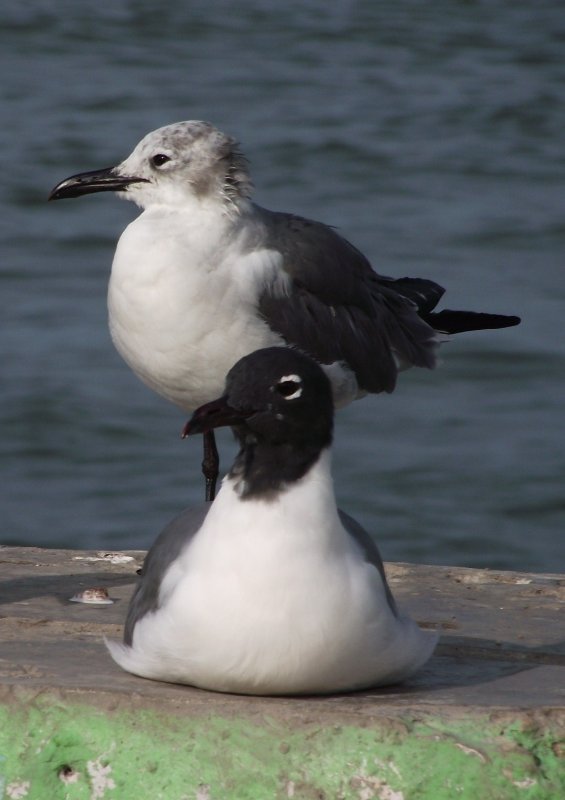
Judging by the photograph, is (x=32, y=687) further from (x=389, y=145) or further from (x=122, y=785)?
(x=389, y=145)

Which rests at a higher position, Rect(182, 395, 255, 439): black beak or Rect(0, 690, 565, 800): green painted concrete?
Rect(182, 395, 255, 439): black beak

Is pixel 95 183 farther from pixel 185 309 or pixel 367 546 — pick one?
pixel 367 546

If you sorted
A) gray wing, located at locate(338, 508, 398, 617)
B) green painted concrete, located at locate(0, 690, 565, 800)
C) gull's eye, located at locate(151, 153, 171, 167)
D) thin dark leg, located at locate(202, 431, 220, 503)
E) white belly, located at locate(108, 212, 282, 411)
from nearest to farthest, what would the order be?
1. green painted concrete, located at locate(0, 690, 565, 800)
2. gray wing, located at locate(338, 508, 398, 617)
3. white belly, located at locate(108, 212, 282, 411)
4. gull's eye, located at locate(151, 153, 171, 167)
5. thin dark leg, located at locate(202, 431, 220, 503)

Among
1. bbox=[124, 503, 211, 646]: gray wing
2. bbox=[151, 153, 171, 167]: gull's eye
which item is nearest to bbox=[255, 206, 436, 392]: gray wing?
bbox=[151, 153, 171, 167]: gull's eye

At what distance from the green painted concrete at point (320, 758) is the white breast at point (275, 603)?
102 mm

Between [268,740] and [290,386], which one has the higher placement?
[290,386]

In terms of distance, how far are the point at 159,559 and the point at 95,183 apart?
198 centimetres

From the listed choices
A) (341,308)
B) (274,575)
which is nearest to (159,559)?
(274,575)

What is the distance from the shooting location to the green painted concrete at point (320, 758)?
3.09 m

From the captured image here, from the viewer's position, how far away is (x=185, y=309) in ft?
15.8

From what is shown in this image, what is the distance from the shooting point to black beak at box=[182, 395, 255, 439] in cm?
311

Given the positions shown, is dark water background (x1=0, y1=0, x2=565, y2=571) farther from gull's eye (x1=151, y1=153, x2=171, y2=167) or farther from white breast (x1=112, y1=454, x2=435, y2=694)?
white breast (x1=112, y1=454, x2=435, y2=694)

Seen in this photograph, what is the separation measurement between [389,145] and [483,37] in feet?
9.98

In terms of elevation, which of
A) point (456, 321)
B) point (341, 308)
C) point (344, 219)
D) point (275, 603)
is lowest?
point (344, 219)
